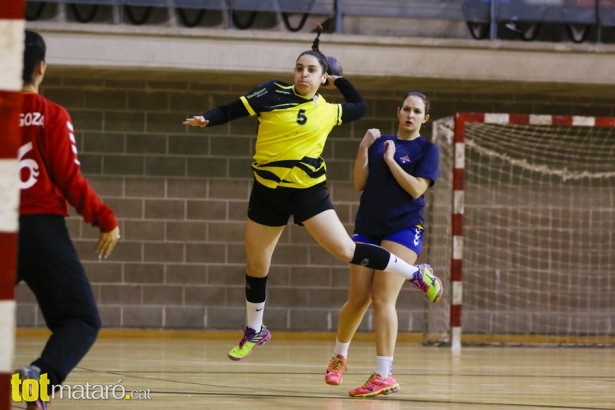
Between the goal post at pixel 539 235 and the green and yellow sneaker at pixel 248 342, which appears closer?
the green and yellow sneaker at pixel 248 342

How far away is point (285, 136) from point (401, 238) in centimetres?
79

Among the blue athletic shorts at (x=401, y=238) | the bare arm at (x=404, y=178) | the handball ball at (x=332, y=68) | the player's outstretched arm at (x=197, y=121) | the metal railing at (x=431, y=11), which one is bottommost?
the blue athletic shorts at (x=401, y=238)

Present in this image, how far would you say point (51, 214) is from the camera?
3.71 m

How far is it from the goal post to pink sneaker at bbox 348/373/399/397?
5813 millimetres

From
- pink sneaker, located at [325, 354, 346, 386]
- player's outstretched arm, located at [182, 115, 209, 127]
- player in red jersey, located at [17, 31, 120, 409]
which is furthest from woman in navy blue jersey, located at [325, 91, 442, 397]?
player in red jersey, located at [17, 31, 120, 409]

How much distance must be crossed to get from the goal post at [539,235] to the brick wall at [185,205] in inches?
24.0

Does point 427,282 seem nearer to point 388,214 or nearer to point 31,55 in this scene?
point 388,214

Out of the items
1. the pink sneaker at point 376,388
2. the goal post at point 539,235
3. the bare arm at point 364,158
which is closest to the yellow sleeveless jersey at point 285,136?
the bare arm at point 364,158

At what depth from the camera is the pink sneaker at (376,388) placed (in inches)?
211

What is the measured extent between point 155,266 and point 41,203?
7.27 metres

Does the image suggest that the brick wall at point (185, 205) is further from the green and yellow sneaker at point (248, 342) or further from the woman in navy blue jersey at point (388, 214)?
the woman in navy blue jersey at point (388, 214)

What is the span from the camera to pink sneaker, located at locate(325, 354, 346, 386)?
18.5 feet

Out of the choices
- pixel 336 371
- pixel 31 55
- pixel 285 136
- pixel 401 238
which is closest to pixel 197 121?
pixel 285 136

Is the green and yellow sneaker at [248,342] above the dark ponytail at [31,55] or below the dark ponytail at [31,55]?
below
